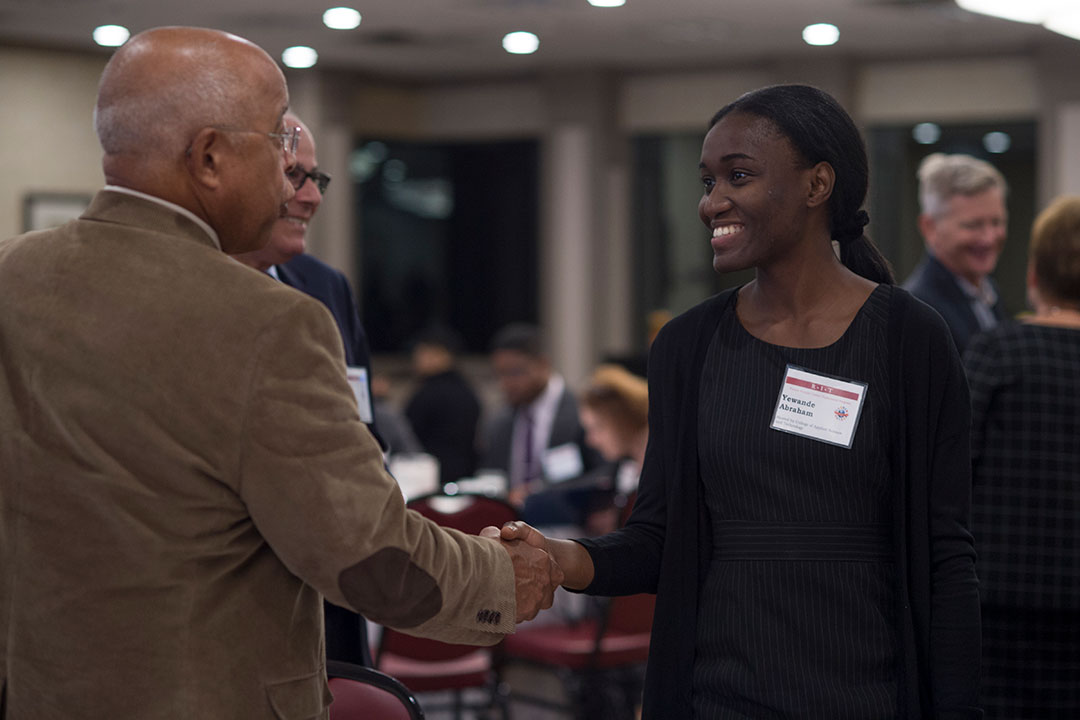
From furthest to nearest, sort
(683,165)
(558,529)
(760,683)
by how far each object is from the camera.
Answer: (683,165) → (558,529) → (760,683)

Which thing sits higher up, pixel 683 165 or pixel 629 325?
pixel 683 165

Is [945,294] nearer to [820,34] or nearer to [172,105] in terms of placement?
[172,105]

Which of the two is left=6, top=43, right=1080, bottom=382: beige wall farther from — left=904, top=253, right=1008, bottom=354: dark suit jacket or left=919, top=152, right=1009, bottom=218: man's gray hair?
left=904, top=253, right=1008, bottom=354: dark suit jacket

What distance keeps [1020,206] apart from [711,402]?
8.00 m

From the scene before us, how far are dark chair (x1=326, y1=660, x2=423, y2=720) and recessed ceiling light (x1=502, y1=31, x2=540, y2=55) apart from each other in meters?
7.11

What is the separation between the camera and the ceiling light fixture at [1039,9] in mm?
6145

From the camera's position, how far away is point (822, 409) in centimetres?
161

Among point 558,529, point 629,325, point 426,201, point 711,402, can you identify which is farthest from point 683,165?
point 711,402

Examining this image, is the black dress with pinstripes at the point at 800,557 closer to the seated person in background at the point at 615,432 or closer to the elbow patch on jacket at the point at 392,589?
the elbow patch on jacket at the point at 392,589

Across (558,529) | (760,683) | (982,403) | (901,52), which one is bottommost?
(558,529)

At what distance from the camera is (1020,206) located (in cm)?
890

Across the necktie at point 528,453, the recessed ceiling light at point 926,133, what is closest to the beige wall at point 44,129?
the necktie at point 528,453

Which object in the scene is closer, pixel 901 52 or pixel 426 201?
pixel 901 52

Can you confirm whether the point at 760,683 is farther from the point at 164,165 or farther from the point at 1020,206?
the point at 1020,206
